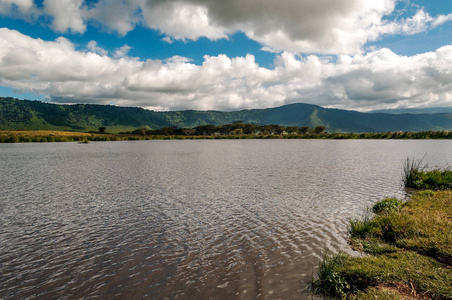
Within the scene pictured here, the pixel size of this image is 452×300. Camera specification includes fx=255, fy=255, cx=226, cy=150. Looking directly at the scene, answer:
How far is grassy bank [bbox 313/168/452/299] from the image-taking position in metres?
7.90

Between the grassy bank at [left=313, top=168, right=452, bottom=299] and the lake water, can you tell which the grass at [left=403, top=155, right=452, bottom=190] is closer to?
the lake water

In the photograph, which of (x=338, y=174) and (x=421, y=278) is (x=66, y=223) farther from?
(x=338, y=174)

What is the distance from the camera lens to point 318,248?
12180mm

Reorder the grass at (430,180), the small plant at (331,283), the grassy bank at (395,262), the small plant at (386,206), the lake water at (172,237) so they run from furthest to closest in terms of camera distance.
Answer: the grass at (430,180) < the small plant at (386,206) < the lake water at (172,237) < the small plant at (331,283) < the grassy bank at (395,262)

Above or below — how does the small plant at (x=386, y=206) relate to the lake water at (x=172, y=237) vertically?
above

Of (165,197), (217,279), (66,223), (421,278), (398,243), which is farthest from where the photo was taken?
(165,197)

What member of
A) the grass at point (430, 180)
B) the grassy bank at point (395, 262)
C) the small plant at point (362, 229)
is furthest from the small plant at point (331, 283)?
the grass at point (430, 180)

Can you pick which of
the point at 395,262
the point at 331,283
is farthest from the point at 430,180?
the point at 331,283

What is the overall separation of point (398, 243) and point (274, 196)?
11.8m

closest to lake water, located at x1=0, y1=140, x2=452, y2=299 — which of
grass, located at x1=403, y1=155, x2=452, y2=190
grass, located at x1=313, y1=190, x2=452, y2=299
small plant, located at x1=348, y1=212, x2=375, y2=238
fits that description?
small plant, located at x1=348, y1=212, x2=375, y2=238

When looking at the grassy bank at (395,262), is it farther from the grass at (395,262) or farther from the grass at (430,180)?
the grass at (430,180)

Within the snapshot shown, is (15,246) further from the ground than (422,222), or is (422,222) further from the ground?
(422,222)

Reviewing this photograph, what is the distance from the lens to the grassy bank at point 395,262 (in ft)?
25.9

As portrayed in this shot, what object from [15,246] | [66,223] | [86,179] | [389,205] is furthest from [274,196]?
[86,179]
